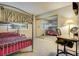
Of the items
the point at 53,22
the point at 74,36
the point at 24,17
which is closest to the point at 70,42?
the point at 74,36

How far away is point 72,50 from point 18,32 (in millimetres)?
907

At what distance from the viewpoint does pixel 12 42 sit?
202 centimetres

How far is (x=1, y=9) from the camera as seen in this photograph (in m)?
1.93

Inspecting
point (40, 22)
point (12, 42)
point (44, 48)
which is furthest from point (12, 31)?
point (44, 48)

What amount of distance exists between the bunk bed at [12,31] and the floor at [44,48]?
95mm

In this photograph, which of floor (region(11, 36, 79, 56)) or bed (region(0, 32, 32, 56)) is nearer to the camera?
bed (region(0, 32, 32, 56))

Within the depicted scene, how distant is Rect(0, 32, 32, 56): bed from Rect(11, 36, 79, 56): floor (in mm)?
96

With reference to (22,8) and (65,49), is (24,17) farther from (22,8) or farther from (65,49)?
(65,49)

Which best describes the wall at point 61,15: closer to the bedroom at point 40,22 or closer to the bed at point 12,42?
the bedroom at point 40,22

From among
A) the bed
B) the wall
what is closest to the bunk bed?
the bed

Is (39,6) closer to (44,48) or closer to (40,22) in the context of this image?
(40,22)

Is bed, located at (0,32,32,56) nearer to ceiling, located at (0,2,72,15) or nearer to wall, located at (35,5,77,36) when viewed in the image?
wall, located at (35,5,77,36)

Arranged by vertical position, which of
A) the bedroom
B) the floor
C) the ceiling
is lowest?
the floor

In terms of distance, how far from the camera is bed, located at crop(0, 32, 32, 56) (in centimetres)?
195
